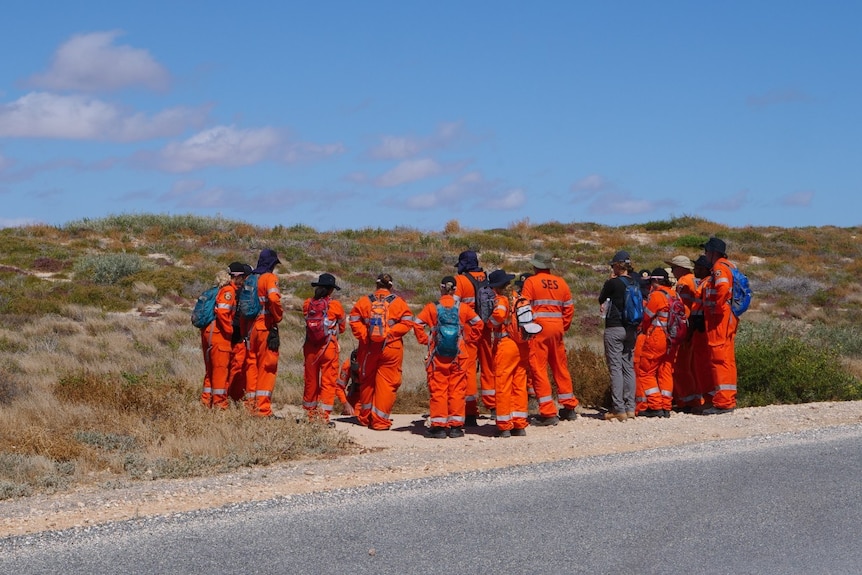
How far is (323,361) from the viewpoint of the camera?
1221 centimetres

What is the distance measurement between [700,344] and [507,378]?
10.0 ft

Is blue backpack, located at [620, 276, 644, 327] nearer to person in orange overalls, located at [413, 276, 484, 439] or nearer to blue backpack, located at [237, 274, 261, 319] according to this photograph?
person in orange overalls, located at [413, 276, 484, 439]

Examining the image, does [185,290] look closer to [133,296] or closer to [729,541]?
[133,296]

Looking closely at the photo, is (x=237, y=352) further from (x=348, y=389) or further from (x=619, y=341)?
(x=619, y=341)

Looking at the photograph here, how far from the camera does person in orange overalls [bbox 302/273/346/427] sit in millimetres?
12133

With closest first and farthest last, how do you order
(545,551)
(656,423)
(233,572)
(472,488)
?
(233,572) < (545,551) < (472,488) < (656,423)

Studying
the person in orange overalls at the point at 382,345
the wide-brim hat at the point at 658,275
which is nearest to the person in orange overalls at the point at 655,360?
the wide-brim hat at the point at 658,275

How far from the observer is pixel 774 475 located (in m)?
8.45

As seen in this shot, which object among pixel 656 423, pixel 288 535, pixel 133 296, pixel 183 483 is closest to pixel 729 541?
pixel 288 535

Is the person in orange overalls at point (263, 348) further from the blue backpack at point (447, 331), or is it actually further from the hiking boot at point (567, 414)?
the hiking boot at point (567, 414)

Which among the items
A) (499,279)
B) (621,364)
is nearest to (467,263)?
(499,279)

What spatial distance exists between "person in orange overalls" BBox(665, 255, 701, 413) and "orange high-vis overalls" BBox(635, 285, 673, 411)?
30cm

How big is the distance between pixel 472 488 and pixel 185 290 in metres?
20.6

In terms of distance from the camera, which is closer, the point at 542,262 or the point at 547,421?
the point at 542,262
